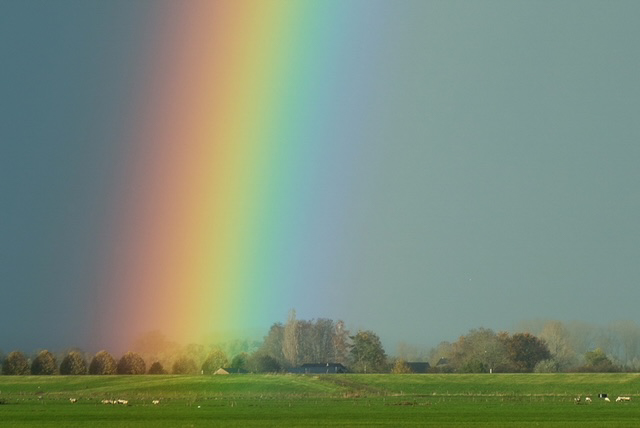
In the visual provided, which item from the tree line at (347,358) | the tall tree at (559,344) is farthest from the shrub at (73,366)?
the tall tree at (559,344)

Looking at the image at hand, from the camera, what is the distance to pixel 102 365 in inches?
6093

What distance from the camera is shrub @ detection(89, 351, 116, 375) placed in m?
154

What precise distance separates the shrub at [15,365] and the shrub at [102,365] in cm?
1001

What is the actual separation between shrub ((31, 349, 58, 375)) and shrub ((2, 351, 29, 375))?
1.75 m

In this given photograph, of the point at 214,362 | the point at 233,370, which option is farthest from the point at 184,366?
the point at 233,370

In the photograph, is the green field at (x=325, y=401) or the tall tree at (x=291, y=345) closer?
the green field at (x=325, y=401)

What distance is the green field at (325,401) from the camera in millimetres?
57625

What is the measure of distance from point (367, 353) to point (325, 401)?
9544 cm

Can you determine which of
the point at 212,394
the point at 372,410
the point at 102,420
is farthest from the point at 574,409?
the point at 212,394

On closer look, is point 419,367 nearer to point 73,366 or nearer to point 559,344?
point 559,344

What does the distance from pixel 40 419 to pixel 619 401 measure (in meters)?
55.0

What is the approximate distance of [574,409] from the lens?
236 feet

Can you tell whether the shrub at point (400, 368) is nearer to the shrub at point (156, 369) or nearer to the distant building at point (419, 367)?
the distant building at point (419, 367)

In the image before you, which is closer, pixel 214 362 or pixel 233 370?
pixel 214 362
